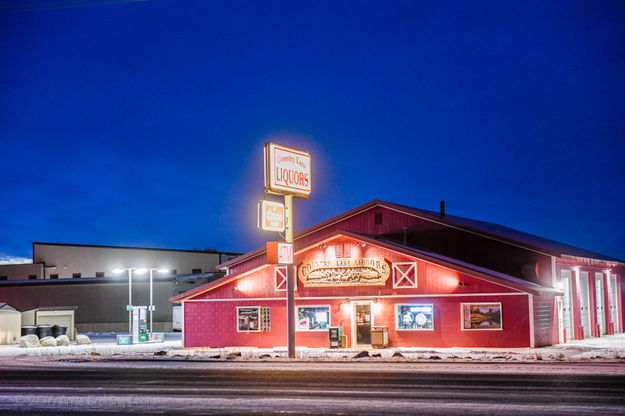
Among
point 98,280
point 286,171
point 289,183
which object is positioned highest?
point 286,171

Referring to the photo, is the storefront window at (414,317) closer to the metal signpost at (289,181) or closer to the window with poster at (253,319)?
the metal signpost at (289,181)

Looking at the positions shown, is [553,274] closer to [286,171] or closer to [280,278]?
[280,278]

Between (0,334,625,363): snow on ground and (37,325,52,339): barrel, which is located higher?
(37,325,52,339): barrel

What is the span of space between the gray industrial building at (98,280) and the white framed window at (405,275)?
27.6 m

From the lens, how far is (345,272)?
117 ft

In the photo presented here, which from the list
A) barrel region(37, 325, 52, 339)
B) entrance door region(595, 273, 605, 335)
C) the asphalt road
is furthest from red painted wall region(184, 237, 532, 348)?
barrel region(37, 325, 52, 339)

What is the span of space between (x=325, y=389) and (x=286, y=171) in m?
15.9

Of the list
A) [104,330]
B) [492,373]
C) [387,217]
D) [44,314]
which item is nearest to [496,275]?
[387,217]

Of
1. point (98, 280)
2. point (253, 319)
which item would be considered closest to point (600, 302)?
point (253, 319)

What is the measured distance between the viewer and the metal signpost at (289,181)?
30859 mm

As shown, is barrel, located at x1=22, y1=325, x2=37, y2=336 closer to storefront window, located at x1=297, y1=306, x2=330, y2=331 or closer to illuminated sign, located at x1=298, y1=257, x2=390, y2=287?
storefront window, located at x1=297, y1=306, x2=330, y2=331

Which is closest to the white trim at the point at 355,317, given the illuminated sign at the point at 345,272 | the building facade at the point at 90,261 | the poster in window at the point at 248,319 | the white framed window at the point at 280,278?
the illuminated sign at the point at 345,272

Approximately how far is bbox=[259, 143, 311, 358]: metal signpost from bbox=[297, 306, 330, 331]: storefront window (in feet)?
15.4

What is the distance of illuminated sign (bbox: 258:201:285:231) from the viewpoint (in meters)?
30.2
